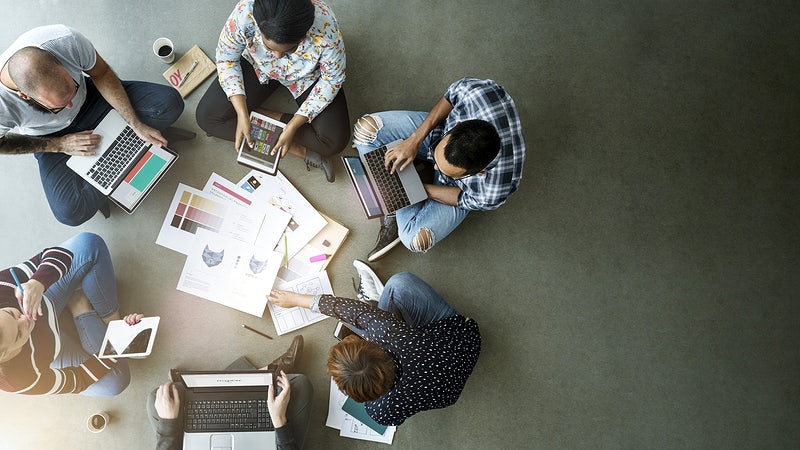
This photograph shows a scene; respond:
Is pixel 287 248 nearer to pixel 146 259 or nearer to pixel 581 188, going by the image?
pixel 146 259

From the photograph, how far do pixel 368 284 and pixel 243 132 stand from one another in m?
0.94

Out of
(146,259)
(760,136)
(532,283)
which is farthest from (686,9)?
(146,259)

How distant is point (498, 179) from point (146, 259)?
1.81 m

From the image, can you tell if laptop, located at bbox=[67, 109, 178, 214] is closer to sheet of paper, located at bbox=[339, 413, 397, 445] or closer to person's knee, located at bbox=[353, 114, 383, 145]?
person's knee, located at bbox=[353, 114, 383, 145]

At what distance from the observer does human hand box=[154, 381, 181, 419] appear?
2119mm

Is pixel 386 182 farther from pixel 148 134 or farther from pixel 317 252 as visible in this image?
pixel 148 134

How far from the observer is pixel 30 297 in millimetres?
1974

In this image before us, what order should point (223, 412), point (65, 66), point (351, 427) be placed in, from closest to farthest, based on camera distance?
point (65, 66), point (223, 412), point (351, 427)

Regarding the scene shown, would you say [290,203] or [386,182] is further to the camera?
[290,203]

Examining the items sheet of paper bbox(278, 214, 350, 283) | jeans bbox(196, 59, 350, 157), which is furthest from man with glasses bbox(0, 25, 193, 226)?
sheet of paper bbox(278, 214, 350, 283)

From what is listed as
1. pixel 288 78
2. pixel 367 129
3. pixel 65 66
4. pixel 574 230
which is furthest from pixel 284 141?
pixel 574 230

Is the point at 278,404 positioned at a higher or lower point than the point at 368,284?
lower

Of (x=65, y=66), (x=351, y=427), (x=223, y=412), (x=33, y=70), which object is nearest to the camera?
(x=33, y=70)

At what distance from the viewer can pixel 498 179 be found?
6.42 feet
